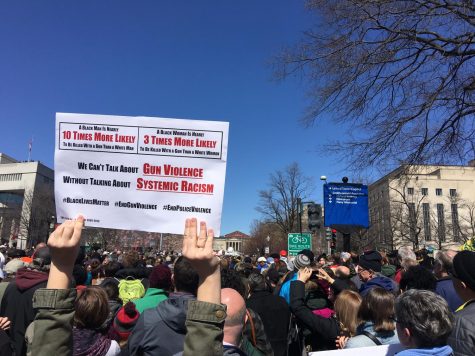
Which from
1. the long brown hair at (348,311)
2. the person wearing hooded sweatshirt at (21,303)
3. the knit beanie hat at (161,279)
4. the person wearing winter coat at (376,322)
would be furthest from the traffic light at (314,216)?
the person wearing hooded sweatshirt at (21,303)

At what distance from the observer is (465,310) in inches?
104

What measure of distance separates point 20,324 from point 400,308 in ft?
13.3

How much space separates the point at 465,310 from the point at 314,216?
12073mm

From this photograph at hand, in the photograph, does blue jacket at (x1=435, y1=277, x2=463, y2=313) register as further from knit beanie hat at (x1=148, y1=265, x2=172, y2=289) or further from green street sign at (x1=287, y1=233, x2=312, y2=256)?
green street sign at (x1=287, y1=233, x2=312, y2=256)

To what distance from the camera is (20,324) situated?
4.25 m

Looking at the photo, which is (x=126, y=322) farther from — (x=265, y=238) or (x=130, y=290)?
(x=265, y=238)

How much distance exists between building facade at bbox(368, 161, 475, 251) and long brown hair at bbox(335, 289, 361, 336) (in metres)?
6.53

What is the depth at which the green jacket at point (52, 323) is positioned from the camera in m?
1.66

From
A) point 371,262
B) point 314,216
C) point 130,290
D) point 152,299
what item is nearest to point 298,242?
point 314,216

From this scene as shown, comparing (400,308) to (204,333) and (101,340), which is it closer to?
(204,333)

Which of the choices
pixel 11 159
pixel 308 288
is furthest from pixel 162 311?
pixel 11 159

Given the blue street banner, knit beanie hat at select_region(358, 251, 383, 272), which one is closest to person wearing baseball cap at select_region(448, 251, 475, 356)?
knit beanie hat at select_region(358, 251, 383, 272)

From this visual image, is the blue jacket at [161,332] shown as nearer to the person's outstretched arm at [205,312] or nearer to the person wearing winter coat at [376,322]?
the person's outstretched arm at [205,312]

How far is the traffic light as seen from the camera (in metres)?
14.5
